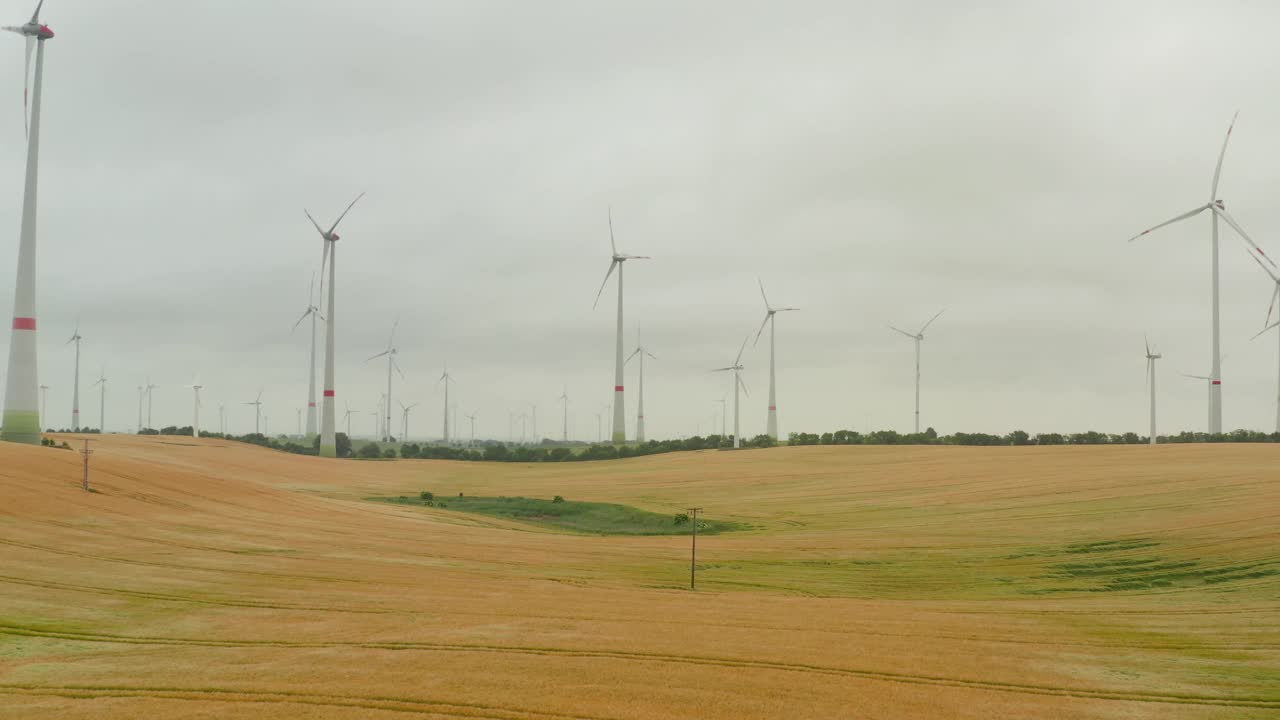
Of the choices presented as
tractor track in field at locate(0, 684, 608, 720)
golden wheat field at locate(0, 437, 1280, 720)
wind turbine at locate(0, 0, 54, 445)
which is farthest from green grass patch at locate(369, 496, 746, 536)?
tractor track in field at locate(0, 684, 608, 720)

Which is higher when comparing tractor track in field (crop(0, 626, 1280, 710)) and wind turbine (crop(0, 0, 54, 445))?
wind turbine (crop(0, 0, 54, 445))

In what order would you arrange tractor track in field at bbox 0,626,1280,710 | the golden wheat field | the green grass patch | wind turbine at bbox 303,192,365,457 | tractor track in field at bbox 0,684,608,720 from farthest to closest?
wind turbine at bbox 303,192,365,457 → the green grass patch → tractor track in field at bbox 0,626,1280,710 → the golden wheat field → tractor track in field at bbox 0,684,608,720

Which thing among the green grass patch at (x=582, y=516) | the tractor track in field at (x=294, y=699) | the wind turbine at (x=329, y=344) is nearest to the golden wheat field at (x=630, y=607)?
the tractor track in field at (x=294, y=699)

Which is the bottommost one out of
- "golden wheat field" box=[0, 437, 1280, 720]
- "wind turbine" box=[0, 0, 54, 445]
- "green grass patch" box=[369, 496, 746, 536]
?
"green grass patch" box=[369, 496, 746, 536]

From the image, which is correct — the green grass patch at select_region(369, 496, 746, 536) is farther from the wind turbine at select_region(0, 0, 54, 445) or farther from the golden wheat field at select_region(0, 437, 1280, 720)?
the wind turbine at select_region(0, 0, 54, 445)

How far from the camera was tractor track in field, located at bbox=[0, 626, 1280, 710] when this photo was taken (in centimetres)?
1555

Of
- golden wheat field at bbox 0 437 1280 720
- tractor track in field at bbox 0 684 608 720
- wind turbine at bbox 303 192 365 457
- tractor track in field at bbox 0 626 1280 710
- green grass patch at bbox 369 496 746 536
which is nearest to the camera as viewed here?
tractor track in field at bbox 0 684 608 720

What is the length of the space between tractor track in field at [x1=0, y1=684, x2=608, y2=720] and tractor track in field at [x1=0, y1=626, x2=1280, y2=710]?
282 cm

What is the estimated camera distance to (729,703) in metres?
14.3

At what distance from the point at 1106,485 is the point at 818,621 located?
32.1 metres

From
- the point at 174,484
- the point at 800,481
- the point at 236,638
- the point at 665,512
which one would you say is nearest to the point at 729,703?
the point at 236,638

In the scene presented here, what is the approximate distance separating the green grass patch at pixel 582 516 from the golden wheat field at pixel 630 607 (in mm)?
3336

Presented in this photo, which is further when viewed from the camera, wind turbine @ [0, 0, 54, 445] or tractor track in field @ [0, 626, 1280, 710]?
wind turbine @ [0, 0, 54, 445]

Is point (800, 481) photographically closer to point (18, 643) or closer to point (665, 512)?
point (665, 512)
